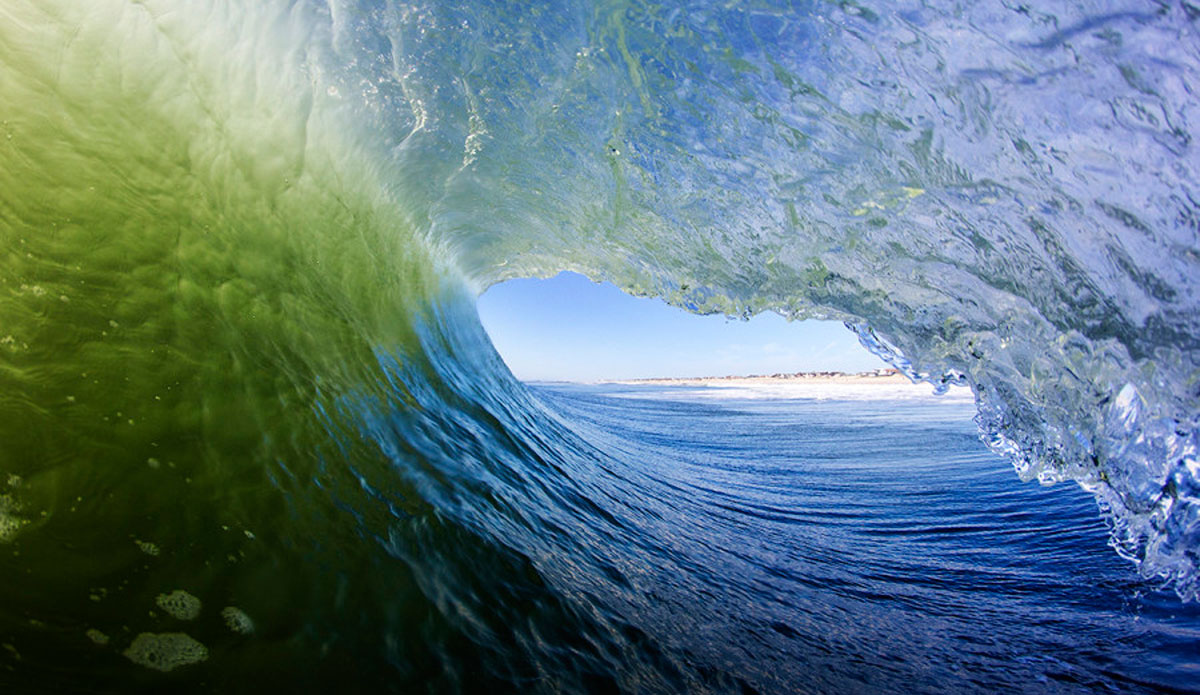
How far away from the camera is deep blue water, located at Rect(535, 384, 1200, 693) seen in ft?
6.13

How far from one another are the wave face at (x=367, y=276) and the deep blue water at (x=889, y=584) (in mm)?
345

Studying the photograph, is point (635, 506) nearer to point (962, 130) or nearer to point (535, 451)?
point (535, 451)

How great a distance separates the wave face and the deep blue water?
1.13 feet

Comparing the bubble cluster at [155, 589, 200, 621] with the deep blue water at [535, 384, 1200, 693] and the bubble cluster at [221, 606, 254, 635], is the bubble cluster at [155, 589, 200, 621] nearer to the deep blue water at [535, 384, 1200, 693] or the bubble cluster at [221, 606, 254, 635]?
the bubble cluster at [221, 606, 254, 635]

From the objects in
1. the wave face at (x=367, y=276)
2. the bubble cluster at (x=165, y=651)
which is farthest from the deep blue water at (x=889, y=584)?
the bubble cluster at (x=165, y=651)

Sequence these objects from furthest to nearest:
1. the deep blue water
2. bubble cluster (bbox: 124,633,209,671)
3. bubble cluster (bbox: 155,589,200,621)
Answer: the deep blue water < bubble cluster (bbox: 155,589,200,621) < bubble cluster (bbox: 124,633,209,671)

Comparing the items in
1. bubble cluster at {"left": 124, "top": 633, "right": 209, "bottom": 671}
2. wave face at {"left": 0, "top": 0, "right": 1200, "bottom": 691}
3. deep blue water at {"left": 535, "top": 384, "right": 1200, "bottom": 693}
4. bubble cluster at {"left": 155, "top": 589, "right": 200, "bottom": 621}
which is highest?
wave face at {"left": 0, "top": 0, "right": 1200, "bottom": 691}

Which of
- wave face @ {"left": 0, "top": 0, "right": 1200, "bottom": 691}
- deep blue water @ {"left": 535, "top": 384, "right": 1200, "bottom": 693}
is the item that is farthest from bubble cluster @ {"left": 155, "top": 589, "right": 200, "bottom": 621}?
deep blue water @ {"left": 535, "top": 384, "right": 1200, "bottom": 693}

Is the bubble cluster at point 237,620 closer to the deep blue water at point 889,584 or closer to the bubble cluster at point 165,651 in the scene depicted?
the bubble cluster at point 165,651

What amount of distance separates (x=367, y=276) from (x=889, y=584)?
13.2 feet

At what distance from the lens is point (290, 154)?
10.2 ft

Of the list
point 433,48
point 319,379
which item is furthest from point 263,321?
point 433,48

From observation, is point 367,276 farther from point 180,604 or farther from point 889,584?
point 889,584

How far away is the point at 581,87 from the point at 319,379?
2.27m
